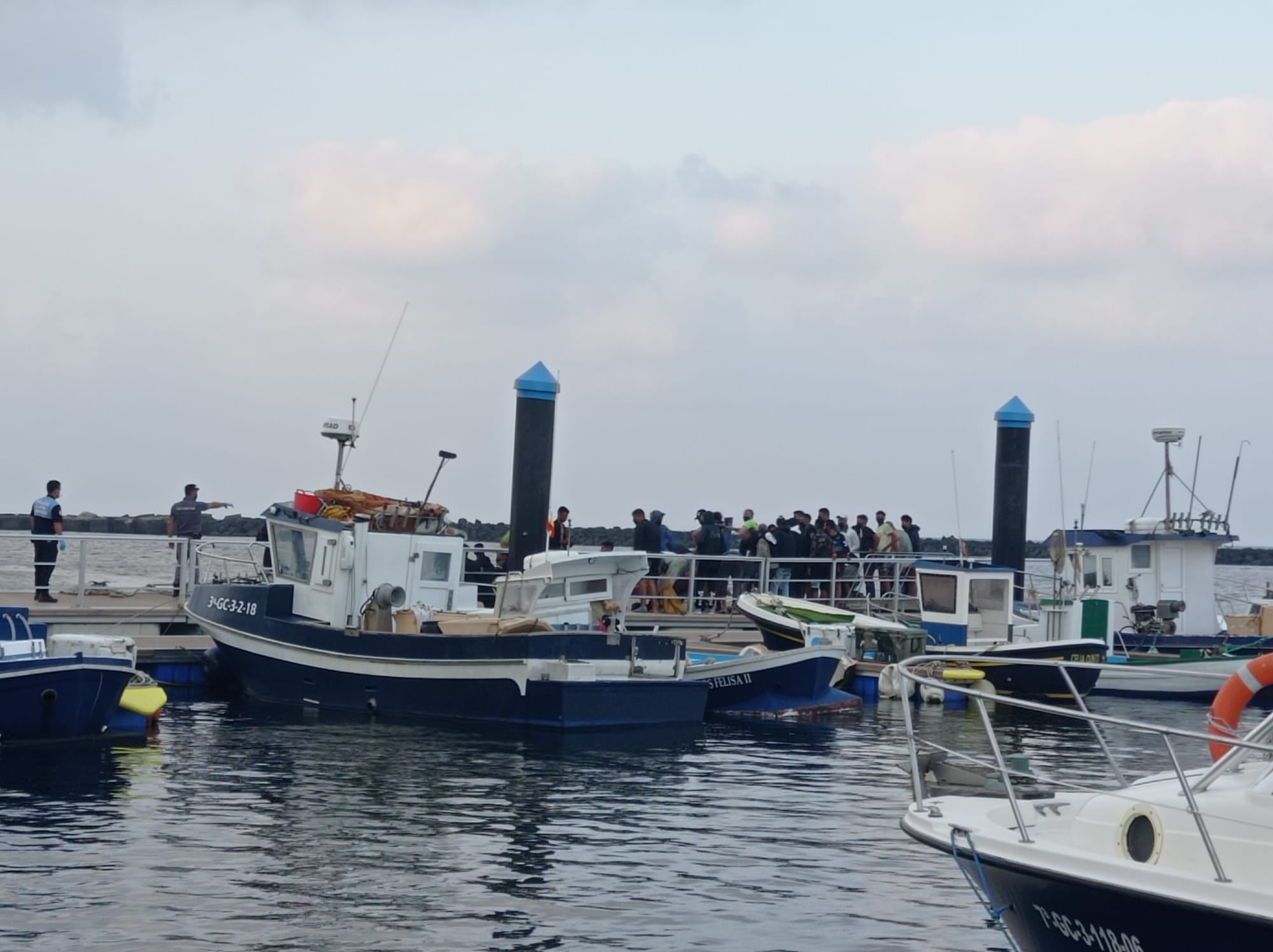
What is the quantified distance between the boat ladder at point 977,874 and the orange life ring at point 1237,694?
5.09 ft

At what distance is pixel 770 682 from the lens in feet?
66.4

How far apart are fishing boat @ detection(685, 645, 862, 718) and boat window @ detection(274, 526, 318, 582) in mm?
5206

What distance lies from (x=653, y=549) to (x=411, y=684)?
8.20 meters

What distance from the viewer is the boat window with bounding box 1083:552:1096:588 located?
2891 centimetres

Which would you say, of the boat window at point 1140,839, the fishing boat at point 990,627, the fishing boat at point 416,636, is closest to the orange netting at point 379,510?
the fishing boat at point 416,636

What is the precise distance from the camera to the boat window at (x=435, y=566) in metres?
20.2

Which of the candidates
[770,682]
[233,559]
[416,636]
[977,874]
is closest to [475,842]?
[977,874]

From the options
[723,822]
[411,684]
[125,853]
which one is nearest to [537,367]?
[411,684]

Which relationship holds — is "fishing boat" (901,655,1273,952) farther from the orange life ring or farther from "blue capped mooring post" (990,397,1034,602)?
"blue capped mooring post" (990,397,1034,602)

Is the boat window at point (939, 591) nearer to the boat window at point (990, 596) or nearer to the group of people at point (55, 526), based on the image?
the boat window at point (990, 596)

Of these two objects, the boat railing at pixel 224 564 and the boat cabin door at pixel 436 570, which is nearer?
the boat cabin door at pixel 436 570

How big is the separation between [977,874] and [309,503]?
46.0ft

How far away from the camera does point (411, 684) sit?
731 inches

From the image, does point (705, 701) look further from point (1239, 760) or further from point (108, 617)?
point (1239, 760)
